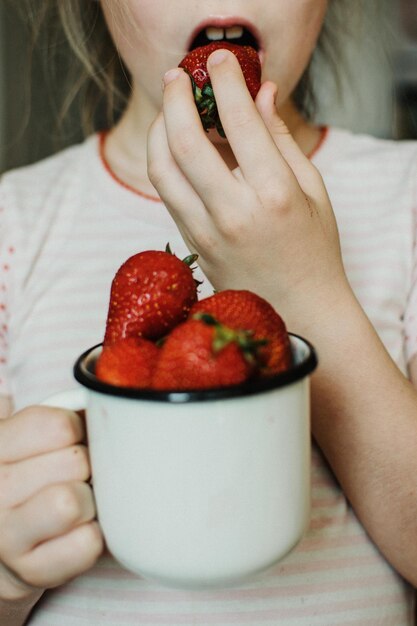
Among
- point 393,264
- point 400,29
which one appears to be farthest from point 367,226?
point 400,29

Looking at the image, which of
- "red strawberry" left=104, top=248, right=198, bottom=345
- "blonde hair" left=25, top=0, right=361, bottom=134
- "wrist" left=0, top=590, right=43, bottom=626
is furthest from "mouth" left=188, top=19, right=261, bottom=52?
"wrist" left=0, top=590, right=43, bottom=626

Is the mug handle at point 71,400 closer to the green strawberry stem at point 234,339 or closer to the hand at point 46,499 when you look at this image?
the hand at point 46,499

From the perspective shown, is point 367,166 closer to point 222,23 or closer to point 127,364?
point 222,23

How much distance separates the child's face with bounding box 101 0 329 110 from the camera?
2.76 feet

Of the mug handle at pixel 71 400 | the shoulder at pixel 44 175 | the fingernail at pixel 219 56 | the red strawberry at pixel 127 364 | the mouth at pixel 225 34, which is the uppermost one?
the fingernail at pixel 219 56

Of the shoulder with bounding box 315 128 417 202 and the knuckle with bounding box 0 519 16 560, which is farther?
the shoulder with bounding box 315 128 417 202

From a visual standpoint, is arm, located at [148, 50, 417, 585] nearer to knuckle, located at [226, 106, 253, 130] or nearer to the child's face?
knuckle, located at [226, 106, 253, 130]

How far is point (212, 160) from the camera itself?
2.23 ft

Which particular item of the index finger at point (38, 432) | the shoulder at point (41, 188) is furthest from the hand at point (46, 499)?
the shoulder at point (41, 188)

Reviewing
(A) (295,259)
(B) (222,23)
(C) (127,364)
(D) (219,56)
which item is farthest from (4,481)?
(B) (222,23)

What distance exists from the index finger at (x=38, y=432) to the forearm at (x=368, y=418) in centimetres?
24

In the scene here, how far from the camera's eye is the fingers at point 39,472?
562 millimetres

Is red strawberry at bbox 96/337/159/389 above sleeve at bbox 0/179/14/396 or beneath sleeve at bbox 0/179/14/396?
above

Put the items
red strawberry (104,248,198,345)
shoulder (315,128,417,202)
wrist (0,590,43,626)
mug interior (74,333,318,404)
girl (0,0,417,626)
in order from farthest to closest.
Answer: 1. shoulder (315,128,417,202)
2. wrist (0,590,43,626)
3. girl (0,0,417,626)
4. red strawberry (104,248,198,345)
5. mug interior (74,333,318,404)
